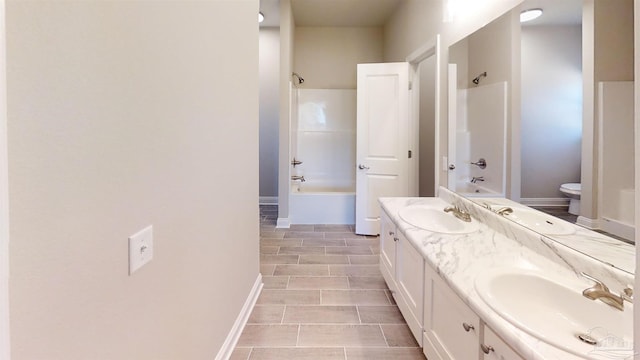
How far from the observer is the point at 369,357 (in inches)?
71.1

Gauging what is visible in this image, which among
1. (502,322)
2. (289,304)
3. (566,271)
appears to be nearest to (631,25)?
(566,271)

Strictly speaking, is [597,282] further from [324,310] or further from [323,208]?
[323,208]

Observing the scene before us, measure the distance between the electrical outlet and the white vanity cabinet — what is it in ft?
4.16

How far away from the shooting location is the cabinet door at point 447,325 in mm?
1155

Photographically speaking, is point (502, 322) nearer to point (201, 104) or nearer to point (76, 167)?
point (76, 167)

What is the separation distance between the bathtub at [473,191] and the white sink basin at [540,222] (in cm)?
22

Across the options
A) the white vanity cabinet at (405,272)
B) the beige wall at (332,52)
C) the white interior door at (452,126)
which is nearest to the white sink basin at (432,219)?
the white vanity cabinet at (405,272)

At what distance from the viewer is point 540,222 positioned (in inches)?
61.1

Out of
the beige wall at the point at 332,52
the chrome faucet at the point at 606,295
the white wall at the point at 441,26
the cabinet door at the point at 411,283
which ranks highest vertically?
the beige wall at the point at 332,52

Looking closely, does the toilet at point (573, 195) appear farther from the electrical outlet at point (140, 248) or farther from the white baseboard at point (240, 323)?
the white baseboard at point (240, 323)

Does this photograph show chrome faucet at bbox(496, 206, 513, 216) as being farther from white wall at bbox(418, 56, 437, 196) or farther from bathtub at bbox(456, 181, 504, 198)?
white wall at bbox(418, 56, 437, 196)

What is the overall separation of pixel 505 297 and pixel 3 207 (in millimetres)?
1423

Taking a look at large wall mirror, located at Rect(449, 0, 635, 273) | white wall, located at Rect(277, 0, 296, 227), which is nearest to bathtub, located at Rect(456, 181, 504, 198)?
large wall mirror, located at Rect(449, 0, 635, 273)

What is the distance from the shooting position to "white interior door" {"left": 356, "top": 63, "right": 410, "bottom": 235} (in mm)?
3883
